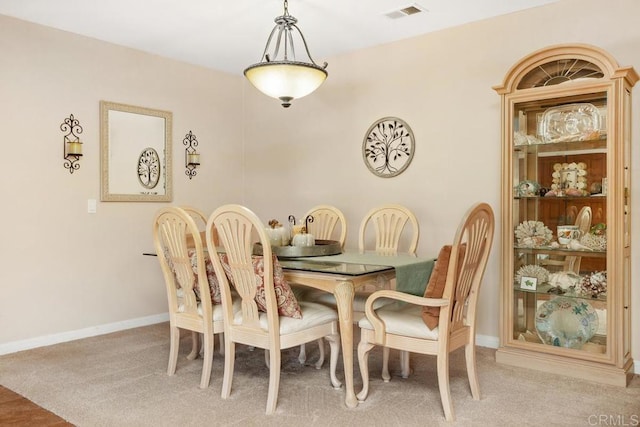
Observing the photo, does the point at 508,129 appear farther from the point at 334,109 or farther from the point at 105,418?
the point at 105,418

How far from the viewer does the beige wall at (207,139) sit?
153 inches

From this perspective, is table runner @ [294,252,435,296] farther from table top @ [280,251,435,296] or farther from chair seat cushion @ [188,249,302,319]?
chair seat cushion @ [188,249,302,319]

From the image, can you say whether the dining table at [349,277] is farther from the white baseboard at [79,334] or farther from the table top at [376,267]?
the white baseboard at [79,334]

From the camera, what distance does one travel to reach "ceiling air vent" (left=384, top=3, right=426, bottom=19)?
3773 mm

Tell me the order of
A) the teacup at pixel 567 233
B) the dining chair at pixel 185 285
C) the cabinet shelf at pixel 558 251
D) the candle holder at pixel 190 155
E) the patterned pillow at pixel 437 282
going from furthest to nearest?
1. the candle holder at pixel 190 155
2. the teacup at pixel 567 233
3. the cabinet shelf at pixel 558 251
4. the dining chair at pixel 185 285
5. the patterned pillow at pixel 437 282

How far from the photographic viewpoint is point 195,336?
11.9 ft

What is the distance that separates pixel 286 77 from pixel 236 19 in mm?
1110

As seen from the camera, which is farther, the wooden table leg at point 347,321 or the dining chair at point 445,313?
the wooden table leg at point 347,321

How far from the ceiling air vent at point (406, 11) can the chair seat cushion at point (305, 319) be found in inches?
88.6

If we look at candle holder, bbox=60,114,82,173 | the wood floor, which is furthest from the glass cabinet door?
candle holder, bbox=60,114,82,173

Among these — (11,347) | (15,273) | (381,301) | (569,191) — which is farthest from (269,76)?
(11,347)

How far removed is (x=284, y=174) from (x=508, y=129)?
250 cm

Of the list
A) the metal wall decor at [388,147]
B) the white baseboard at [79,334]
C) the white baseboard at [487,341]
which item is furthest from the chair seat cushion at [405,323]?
the white baseboard at [79,334]

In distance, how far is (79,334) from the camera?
4297 millimetres
